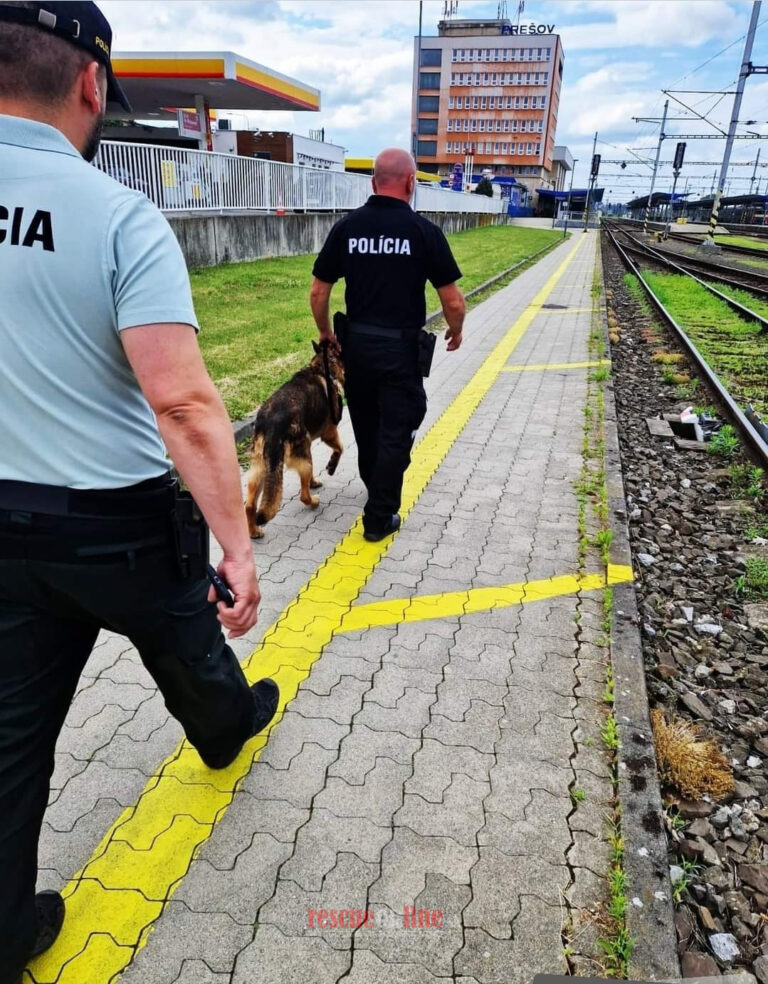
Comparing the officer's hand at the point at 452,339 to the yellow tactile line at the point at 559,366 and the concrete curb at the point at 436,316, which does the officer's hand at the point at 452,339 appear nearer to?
the concrete curb at the point at 436,316

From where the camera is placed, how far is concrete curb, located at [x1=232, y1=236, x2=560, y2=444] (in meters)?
5.80

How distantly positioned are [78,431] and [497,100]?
390ft

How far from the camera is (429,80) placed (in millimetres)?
106562

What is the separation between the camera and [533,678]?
3121mm

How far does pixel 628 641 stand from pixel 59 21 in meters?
3.20

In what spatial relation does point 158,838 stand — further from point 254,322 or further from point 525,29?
point 525,29

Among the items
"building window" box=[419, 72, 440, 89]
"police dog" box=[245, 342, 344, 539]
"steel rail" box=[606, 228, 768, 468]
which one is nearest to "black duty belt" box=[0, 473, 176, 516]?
"police dog" box=[245, 342, 344, 539]

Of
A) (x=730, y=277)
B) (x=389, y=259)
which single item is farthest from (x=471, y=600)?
(x=730, y=277)

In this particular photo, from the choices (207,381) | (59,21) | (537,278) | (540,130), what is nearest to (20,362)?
(207,381)

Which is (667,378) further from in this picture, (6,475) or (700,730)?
(6,475)

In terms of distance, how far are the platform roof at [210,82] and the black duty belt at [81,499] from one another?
21115mm

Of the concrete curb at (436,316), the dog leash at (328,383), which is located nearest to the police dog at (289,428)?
the dog leash at (328,383)

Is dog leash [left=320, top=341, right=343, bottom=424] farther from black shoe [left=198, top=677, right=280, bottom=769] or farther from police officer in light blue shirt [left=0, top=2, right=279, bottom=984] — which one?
police officer in light blue shirt [left=0, top=2, right=279, bottom=984]

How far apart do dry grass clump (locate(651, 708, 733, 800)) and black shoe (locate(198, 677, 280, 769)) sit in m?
1.57
